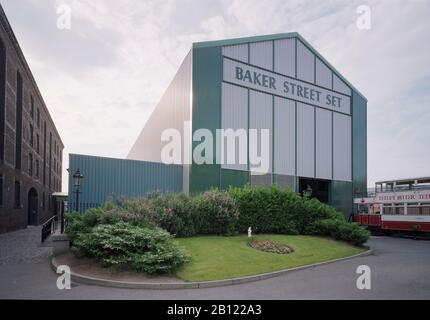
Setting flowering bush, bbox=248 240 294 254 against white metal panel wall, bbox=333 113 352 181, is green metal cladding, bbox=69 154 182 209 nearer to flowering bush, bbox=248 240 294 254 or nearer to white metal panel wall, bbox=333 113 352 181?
flowering bush, bbox=248 240 294 254

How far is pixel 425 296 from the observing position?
8.33 metres

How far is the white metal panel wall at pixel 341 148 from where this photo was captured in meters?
30.9

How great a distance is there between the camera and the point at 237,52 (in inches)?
1005

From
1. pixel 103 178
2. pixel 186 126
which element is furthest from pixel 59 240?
pixel 186 126

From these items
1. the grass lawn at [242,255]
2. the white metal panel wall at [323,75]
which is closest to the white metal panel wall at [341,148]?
the white metal panel wall at [323,75]

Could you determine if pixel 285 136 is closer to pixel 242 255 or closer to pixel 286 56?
pixel 286 56

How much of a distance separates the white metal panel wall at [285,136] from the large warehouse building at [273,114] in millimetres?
76

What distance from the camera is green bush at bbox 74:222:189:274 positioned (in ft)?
33.4

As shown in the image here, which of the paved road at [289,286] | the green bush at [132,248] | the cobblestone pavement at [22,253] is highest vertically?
the green bush at [132,248]

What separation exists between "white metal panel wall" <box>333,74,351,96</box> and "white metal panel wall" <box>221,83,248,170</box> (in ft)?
33.6

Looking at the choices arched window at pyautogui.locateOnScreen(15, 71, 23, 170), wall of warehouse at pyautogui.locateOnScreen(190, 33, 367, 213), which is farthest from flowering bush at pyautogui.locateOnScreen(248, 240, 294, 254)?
arched window at pyautogui.locateOnScreen(15, 71, 23, 170)

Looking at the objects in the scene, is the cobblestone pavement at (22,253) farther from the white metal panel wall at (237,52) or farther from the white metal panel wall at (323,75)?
the white metal panel wall at (323,75)
